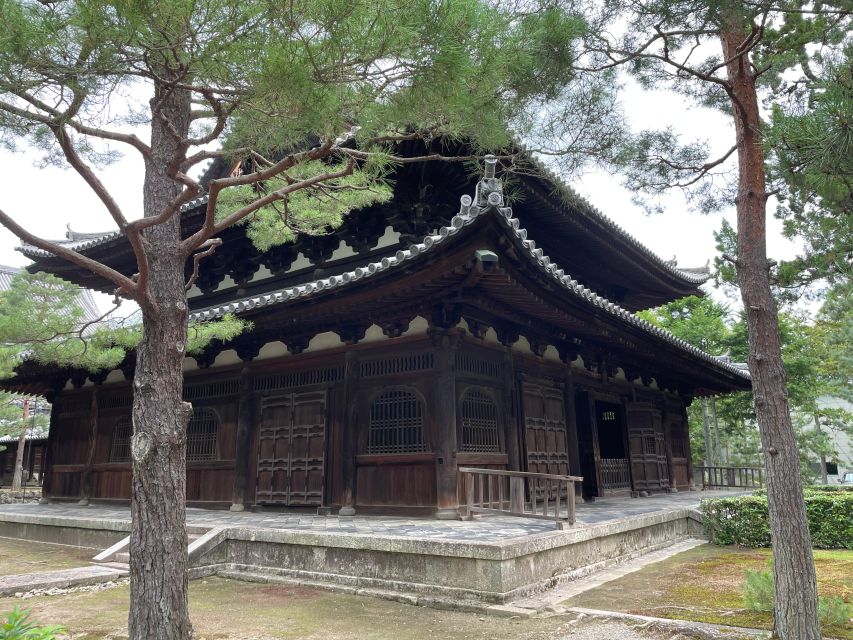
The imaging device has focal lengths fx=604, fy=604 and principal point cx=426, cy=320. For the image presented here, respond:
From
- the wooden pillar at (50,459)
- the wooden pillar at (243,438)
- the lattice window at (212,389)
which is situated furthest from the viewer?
the wooden pillar at (50,459)

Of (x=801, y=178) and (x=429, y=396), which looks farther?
(x=429, y=396)

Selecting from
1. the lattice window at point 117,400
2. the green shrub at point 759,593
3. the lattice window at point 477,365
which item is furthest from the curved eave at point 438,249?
the lattice window at point 117,400

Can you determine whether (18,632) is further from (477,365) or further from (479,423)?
(477,365)

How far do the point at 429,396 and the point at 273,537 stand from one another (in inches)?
117

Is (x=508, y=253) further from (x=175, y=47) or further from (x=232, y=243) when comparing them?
(x=232, y=243)

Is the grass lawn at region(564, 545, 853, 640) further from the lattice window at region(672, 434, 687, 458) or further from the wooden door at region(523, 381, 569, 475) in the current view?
the lattice window at region(672, 434, 687, 458)

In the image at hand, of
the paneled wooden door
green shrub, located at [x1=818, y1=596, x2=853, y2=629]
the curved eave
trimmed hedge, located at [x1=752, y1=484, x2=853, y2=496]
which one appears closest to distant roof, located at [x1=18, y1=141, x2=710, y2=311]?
the curved eave

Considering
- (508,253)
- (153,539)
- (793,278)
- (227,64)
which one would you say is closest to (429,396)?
(508,253)

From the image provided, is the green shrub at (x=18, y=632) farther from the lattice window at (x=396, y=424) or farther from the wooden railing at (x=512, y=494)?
the lattice window at (x=396, y=424)

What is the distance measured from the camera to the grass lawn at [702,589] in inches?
210

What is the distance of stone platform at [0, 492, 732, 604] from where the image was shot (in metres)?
5.99

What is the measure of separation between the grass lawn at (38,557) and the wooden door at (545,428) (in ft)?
23.1

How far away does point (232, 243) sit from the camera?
1286 centimetres

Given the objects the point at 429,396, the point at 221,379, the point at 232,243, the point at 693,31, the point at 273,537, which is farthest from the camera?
the point at 232,243
